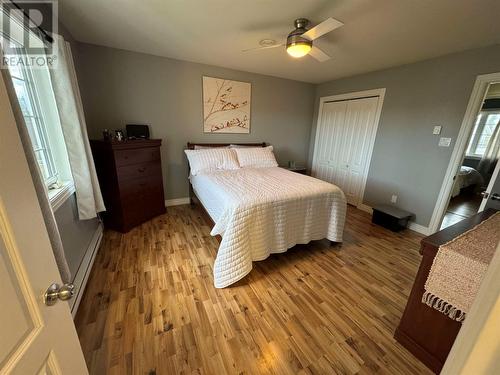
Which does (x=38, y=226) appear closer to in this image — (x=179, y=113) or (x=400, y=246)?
(x=179, y=113)

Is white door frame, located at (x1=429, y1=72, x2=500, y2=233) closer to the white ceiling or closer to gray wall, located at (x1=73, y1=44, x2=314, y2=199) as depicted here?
the white ceiling

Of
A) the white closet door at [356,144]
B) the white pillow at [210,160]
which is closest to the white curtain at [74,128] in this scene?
the white pillow at [210,160]

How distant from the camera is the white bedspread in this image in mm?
1740

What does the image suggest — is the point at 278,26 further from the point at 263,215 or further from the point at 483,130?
the point at 483,130

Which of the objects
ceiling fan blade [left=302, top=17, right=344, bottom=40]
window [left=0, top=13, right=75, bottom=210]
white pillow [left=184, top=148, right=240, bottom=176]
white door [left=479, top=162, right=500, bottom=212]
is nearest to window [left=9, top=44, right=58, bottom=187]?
window [left=0, top=13, right=75, bottom=210]

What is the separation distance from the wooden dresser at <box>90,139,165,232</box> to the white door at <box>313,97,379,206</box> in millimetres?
3113

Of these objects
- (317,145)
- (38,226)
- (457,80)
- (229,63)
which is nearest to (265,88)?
(229,63)

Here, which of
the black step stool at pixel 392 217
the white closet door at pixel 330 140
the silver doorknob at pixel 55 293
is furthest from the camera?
the white closet door at pixel 330 140

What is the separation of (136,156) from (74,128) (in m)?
0.78

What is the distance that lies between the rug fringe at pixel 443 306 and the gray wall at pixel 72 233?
244 centimetres

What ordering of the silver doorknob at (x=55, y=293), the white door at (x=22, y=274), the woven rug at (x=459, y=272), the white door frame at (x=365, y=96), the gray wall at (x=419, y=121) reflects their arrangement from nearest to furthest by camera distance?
the white door at (x=22, y=274) < the silver doorknob at (x=55, y=293) < the woven rug at (x=459, y=272) < the gray wall at (x=419, y=121) < the white door frame at (x=365, y=96)

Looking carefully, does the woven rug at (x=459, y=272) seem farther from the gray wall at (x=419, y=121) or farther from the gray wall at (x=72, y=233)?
the gray wall at (x=72, y=233)

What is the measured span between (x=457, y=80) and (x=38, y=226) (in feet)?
12.3

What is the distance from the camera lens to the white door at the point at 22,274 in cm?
45
